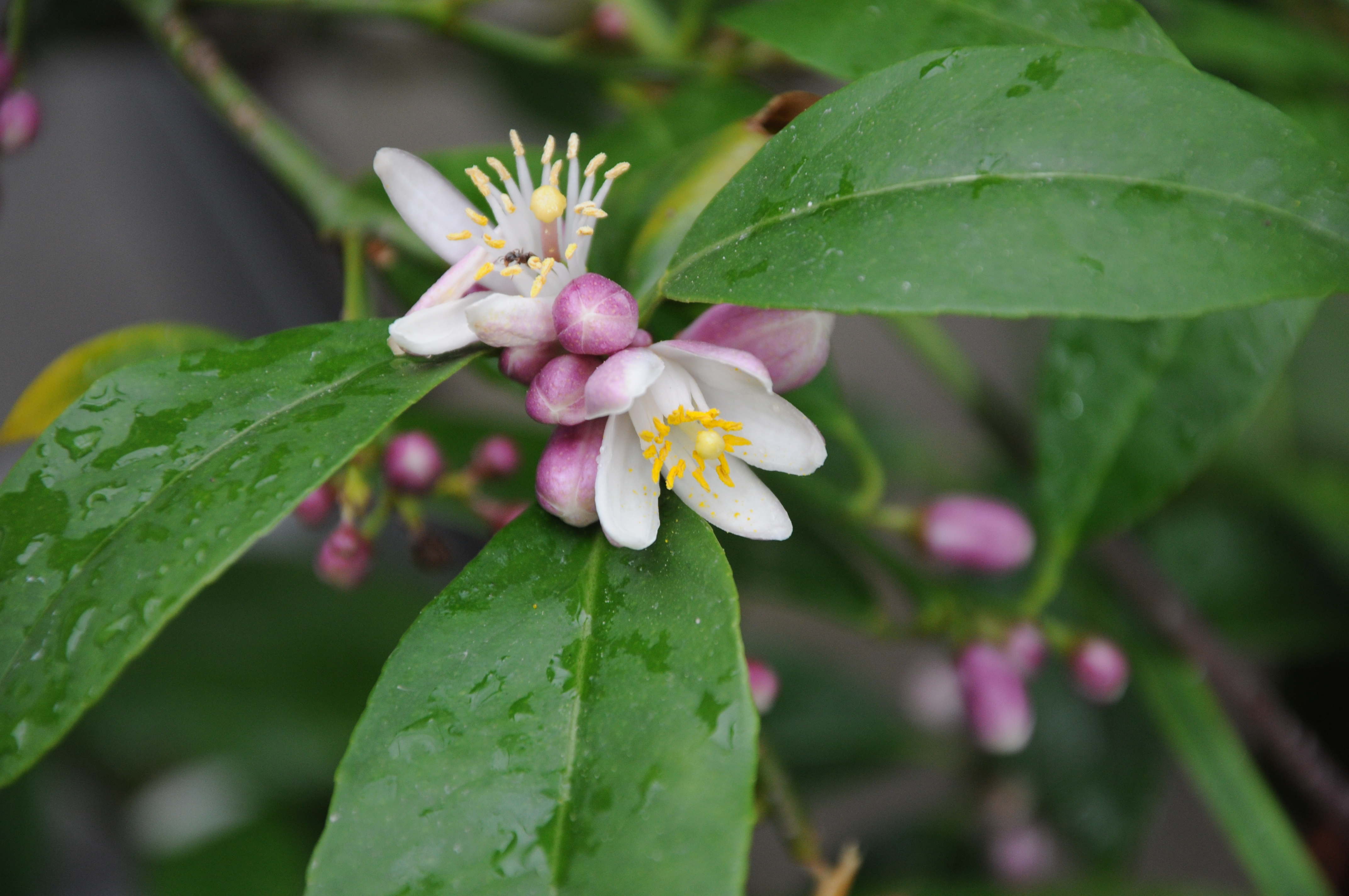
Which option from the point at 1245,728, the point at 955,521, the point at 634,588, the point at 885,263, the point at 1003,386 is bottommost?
the point at 1003,386

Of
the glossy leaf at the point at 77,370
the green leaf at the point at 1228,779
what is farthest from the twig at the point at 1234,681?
the glossy leaf at the point at 77,370

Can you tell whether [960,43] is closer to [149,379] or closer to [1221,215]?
[1221,215]

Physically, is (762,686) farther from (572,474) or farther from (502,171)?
(502,171)

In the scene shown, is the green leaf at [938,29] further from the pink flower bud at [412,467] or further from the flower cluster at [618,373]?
the pink flower bud at [412,467]

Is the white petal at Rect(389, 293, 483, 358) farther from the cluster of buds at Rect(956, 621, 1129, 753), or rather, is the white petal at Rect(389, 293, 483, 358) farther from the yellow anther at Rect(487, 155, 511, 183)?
the cluster of buds at Rect(956, 621, 1129, 753)

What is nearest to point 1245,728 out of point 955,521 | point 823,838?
point 955,521

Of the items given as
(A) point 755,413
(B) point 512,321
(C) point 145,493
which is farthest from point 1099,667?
(C) point 145,493
